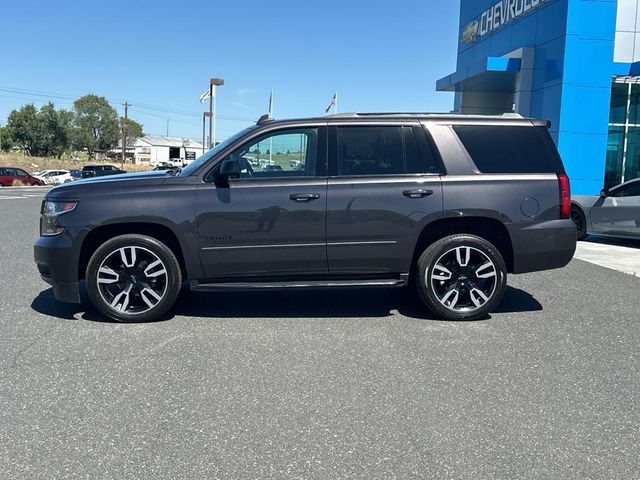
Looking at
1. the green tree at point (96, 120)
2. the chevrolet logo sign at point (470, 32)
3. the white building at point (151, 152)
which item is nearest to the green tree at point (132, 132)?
the white building at point (151, 152)

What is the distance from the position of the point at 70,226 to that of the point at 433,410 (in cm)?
368

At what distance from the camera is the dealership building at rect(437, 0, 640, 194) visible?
16.2m

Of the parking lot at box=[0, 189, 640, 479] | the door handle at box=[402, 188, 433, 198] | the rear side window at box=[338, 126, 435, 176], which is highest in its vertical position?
the rear side window at box=[338, 126, 435, 176]

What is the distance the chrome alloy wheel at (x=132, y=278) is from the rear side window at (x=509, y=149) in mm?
3240

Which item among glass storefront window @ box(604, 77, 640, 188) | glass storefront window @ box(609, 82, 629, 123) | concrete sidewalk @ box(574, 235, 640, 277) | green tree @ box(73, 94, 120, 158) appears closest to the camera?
concrete sidewalk @ box(574, 235, 640, 277)

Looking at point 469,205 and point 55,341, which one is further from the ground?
point 469,205

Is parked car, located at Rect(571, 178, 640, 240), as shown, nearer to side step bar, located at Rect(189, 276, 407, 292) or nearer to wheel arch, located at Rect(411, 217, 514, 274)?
wheel arch, located at Rect(411, 217, 514, 274)

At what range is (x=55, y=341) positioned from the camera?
16.4 feet

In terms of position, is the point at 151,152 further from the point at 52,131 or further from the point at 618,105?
the point at 618,105

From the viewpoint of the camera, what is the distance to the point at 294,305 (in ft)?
20.8

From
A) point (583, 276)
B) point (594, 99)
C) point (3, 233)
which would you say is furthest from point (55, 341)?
point (594, 99)

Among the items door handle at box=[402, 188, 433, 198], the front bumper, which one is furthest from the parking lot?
door handle at box=[402, 188, 433, 198]

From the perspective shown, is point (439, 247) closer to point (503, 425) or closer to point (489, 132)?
point (489, 132)

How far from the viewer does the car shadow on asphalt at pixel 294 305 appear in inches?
234
